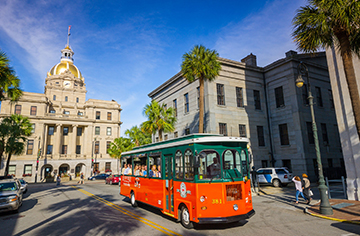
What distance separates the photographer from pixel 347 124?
14.2 metres

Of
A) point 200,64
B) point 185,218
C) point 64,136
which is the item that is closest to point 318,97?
point 200,64

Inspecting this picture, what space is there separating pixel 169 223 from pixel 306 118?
21.7 m

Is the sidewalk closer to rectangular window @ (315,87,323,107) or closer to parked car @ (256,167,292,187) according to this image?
parked car @ (256,167,292,187)

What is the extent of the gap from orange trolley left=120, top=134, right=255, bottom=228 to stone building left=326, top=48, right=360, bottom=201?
28.7 feet

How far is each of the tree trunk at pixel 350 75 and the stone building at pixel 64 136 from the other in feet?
174

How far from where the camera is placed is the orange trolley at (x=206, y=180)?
26.2ft

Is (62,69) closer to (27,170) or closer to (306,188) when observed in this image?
(27,170)

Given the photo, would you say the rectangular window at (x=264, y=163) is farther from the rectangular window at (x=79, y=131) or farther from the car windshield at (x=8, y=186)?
the rectangular window at (x=79, y=131)

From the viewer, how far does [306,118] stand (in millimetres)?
25031

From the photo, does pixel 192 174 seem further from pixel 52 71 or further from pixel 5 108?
pixel 52 71

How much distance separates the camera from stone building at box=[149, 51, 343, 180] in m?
24.6

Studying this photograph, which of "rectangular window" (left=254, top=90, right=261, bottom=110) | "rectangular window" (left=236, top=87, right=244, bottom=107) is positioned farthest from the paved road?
"rectangular window" (left=254, top=90, right=261, bottom=110)

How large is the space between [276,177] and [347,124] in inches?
350

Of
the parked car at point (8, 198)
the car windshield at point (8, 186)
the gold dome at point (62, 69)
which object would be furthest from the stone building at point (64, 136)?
the parked car at point (8, 198)
